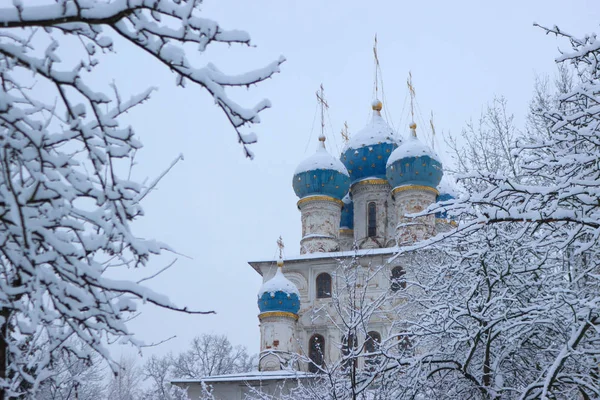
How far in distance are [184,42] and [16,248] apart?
3.96 ft

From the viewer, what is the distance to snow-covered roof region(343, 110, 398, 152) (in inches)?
1011

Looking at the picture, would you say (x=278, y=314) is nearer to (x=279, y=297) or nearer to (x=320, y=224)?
(x=279, y=297)

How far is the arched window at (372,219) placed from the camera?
79.8ft

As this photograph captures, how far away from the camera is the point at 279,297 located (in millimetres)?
21562

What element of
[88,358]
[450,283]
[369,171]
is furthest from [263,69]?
[369,171]

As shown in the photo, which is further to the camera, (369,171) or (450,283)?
(369,171)

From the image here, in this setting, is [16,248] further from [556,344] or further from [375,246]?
[375,246]

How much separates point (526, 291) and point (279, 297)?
13.2 m

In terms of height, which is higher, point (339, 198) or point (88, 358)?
point (339, 198)

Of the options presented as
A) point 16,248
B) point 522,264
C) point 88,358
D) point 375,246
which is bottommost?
point 88,358

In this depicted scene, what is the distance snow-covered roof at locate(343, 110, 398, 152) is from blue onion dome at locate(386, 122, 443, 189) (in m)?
2.23

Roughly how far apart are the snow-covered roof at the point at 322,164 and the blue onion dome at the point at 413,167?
68.6 inches

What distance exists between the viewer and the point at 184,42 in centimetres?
349

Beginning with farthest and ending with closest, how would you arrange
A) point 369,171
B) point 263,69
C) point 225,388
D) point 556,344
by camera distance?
point 369,171 < point 225,388 < point 556,344 < point 263,69
